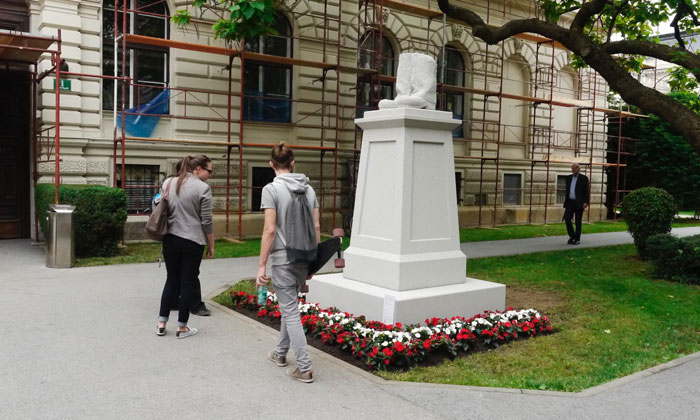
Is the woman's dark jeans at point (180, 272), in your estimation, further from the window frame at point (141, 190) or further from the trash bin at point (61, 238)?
the window frame at point (141, 190)

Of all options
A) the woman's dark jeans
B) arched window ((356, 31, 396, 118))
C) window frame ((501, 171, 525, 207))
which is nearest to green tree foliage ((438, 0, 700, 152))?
arched window ((356, 31, 396, 118))

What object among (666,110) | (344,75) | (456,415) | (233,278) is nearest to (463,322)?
(456,415)

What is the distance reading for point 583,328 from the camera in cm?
724

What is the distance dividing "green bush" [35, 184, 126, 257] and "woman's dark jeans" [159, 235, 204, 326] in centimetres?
546

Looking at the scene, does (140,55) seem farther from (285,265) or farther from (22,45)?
(285,265)

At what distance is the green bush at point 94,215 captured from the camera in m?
11.5

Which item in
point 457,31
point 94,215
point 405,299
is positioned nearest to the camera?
point 405,299

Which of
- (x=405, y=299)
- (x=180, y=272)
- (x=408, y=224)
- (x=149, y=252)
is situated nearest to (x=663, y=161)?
(x=149, y=252)

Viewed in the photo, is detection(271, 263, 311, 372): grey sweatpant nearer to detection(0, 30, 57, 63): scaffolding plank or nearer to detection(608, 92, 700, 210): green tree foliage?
detection(0, 30, 57, 63): scaffolding plank

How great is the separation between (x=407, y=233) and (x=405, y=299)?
0.77 m

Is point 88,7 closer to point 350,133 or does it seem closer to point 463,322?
point 350,133

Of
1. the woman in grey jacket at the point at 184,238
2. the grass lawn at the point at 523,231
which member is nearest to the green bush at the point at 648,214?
the grass lawn at the point at 523,231

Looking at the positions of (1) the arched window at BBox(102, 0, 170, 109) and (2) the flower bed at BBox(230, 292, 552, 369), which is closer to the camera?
(2) the flower bed at BBox(230, 292, 552, 369)

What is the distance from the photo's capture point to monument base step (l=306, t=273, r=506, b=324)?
647 cm
